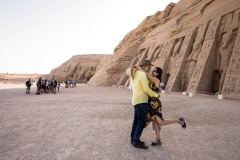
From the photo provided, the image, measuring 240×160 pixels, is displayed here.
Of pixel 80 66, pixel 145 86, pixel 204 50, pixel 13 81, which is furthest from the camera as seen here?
pixel 80 66

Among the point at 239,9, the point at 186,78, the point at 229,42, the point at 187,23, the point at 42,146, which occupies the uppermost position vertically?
the point at 187,23

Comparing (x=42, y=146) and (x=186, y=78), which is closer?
(x=42, y=146)

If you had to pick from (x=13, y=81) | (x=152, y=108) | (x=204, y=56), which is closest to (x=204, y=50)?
(x=204, y=56)

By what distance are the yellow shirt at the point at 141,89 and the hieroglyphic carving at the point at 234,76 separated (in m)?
9.03

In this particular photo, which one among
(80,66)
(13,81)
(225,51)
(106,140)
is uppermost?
(80,66)

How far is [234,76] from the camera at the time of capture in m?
10.1

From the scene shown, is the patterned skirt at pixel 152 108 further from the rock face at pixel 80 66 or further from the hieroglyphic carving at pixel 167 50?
the rock face at pixel 80 66

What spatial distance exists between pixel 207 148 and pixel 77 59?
60.2m

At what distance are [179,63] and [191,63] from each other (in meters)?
Result: 1.16

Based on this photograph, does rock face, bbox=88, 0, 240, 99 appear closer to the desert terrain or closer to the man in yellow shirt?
the man in yellow shirt

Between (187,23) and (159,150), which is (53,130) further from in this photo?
(187,23)

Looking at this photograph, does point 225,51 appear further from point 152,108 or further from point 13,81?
point 13,81

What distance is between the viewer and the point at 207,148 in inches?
115

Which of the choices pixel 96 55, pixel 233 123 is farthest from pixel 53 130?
pixel 96 55
